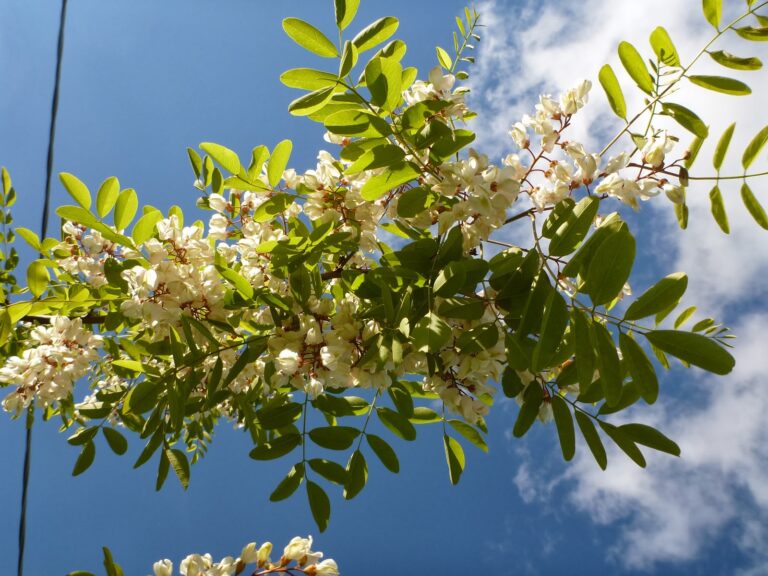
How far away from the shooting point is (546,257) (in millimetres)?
1133

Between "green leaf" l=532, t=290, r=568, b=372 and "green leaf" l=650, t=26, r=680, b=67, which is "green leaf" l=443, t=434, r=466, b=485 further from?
"green leaf" l=650, t=26, r=680, b=67

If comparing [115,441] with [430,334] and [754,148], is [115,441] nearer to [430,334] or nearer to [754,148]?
[430,334]

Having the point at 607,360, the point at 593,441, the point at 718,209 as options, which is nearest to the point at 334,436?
the point at 593,441

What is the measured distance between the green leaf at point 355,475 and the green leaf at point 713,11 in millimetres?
→ 1245

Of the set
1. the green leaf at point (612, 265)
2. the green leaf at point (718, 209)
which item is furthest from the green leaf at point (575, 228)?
the green leaf at point (718, 209)

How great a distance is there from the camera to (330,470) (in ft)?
4.69

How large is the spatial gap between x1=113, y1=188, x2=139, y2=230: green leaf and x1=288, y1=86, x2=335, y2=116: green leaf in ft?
1.63

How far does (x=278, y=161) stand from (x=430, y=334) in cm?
57

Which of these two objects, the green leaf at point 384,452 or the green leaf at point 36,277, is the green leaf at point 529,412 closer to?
the green leaf at point 384,452

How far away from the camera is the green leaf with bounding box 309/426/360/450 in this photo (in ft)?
4.64

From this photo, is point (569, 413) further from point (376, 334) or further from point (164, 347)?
point (164, 347)

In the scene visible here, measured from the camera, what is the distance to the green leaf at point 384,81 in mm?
1095

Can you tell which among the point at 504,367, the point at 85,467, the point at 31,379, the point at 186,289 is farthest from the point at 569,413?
the point at 31,379

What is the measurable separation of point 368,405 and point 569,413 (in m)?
0.55
